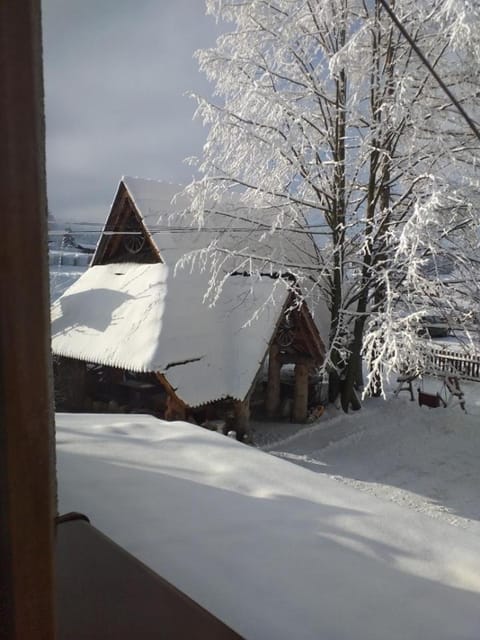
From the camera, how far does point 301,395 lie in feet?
39.4

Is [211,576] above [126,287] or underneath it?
underneath

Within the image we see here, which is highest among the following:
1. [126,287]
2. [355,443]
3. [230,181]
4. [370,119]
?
[370,119]

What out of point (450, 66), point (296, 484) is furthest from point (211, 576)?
point (450, 66)

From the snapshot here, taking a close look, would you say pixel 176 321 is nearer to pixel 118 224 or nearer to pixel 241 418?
pixel 241 418

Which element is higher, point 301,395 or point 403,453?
point 301,395

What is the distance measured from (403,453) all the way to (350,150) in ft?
22.4

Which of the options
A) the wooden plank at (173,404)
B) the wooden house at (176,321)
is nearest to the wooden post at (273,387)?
the wooden house at (176,321)

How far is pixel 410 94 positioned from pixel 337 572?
391 inches

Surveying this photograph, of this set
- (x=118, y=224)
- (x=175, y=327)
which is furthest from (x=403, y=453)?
(x=118, y=224)

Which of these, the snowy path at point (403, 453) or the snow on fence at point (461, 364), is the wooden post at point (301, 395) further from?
the snow on fence at point (461, 364)

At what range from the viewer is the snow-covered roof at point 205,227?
11531mm

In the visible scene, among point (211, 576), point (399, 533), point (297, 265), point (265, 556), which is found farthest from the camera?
point (297, 265)

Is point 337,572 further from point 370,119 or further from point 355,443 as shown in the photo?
point 370,119

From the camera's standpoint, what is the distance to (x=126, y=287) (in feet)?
38.3
